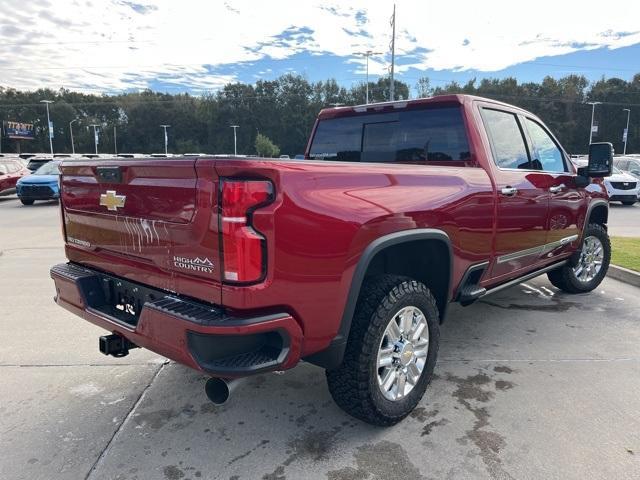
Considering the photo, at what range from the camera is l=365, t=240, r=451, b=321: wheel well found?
3.05 m

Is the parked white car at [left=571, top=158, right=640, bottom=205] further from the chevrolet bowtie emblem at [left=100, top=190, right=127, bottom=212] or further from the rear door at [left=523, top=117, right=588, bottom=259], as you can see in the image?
the chevrolet bowtie emblem at [left=100, top=190, right=127, bottom=212]

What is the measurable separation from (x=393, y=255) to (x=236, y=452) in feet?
4.84

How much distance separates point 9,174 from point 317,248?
20011 mm

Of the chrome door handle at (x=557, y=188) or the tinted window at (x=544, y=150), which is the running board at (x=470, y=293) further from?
the tinted window at (x=544, y=150)

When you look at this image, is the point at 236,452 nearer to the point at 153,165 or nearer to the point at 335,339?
the point at 335,339

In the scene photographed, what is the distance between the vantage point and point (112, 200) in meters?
2.65

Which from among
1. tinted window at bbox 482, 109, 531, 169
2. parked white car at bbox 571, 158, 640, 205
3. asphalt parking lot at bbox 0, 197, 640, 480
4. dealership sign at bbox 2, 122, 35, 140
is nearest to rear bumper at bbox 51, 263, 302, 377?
asphalt parking lot at bbox 0, 197, 640, 480

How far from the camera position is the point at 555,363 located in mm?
3713

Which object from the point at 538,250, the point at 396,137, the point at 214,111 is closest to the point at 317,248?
the point at 396,137

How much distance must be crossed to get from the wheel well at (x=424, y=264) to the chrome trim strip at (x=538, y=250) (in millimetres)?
758

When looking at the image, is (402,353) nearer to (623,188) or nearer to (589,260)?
(589,260)

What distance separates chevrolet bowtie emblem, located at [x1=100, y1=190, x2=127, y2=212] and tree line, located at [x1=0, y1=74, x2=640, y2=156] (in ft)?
272

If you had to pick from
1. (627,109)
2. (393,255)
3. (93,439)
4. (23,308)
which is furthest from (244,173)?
(627,109)

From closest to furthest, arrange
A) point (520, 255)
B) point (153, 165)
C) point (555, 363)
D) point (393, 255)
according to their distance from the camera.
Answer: point (153, 165) → point (393, 255) → point (555, 363) → point (520, 255)
